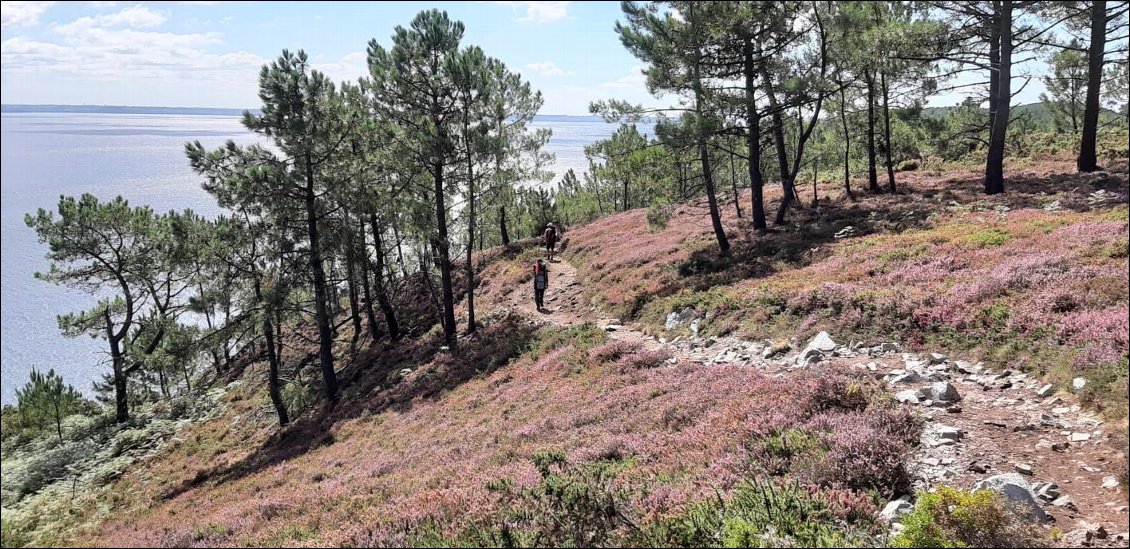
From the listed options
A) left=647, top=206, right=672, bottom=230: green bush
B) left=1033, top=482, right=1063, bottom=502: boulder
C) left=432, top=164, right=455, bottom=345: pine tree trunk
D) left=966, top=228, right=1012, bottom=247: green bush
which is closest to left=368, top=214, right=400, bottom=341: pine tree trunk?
left=432, top=164, right=455, bottom=345: pine tree trunk

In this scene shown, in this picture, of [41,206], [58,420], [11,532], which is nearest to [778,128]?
[41,206]

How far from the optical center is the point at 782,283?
1464cm

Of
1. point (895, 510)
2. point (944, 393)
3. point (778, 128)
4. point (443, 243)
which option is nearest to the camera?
point (895, 510)

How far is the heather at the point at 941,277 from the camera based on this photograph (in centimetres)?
784

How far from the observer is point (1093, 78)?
64.6 ft

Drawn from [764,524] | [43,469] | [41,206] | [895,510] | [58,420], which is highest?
[41,206]

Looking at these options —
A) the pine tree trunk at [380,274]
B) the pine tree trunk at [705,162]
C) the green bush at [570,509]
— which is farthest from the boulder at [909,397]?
the pine tree trunk at [380,274]

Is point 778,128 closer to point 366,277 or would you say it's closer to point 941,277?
point 941,277

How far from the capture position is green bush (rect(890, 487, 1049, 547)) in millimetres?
4516

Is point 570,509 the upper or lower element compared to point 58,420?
lower

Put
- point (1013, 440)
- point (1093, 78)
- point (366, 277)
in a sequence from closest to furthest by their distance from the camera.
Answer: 1. point (1013, 440)
2. point (1093, 78)
3. point (366, 277)

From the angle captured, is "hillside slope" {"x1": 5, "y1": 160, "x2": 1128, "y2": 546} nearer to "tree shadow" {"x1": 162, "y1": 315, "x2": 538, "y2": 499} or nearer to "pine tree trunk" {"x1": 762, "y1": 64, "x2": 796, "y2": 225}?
"tree shadow" {"x1": 162, "y1": 315, "x2": 538, "y2": 499}

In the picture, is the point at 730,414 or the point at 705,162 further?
the point at 705,162

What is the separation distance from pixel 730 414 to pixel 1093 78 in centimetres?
2333
